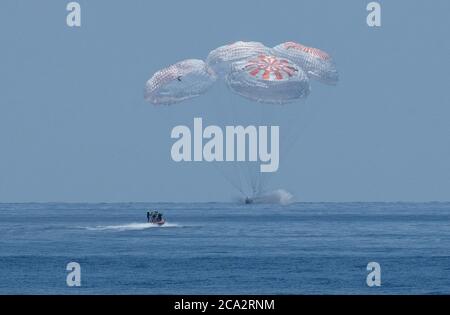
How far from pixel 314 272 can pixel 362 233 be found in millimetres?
28441

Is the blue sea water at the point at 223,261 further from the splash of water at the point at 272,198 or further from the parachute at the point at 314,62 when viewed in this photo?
the splash of water at the point at 272,198

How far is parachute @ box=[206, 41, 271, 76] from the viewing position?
66.8 m

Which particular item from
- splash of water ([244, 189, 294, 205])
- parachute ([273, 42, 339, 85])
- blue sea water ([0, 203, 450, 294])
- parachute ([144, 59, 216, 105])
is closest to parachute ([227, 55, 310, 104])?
parachute ([273, 42, 339, 85])

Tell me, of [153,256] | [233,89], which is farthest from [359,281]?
[233,89]

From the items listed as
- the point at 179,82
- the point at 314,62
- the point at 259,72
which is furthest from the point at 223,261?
the point at 179,82

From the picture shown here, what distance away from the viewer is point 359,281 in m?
46.8

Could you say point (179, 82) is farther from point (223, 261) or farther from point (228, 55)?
point (223, 261)

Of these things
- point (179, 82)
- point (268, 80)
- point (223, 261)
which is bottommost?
point (223, 261)

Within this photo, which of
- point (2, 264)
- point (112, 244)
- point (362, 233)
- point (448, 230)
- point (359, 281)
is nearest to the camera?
point (359, 281)

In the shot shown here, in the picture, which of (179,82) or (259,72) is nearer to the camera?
(259,72)

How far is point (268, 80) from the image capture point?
6412 centimetres

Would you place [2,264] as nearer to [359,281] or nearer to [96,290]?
[96,290]

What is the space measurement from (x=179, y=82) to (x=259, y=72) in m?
8.36

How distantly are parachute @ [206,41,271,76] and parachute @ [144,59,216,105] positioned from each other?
1.28m
